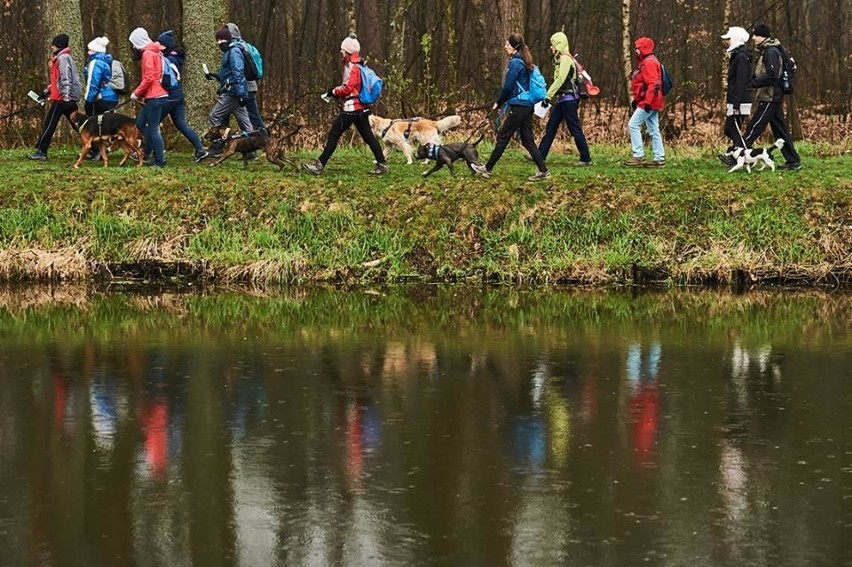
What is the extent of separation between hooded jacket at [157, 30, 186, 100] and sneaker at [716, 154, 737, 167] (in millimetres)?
7565

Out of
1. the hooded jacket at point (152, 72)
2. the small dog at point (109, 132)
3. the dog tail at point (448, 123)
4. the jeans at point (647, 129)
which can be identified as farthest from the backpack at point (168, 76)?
the jeans at point (647, 129)

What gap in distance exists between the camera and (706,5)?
43.2m

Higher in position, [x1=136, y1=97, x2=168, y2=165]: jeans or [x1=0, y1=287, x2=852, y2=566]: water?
[x1=136, y1=97, x2=168, y2=165]: jeans

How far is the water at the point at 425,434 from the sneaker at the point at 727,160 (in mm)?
5471

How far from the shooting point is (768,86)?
2045 cm

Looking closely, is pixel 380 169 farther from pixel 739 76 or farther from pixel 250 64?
pixel 739 76

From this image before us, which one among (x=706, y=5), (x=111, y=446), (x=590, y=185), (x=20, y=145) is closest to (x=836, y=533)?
(x=111, y=446)

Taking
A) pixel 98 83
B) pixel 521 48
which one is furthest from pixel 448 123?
pixel 98 83

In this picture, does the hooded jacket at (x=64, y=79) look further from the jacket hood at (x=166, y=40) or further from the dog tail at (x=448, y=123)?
the dog tail at (x=448, y=123)

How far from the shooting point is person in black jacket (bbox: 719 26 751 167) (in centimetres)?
2039

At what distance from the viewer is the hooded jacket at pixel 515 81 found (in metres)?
18.8

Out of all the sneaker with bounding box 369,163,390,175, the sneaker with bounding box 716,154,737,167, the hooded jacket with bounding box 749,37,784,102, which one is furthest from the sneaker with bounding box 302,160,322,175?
the hooded jacket with bounding box 749,37,784,102

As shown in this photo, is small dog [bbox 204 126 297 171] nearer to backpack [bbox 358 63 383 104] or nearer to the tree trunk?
backpack [bbox 358 63 383 104]

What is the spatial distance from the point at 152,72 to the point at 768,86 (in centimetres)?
826
